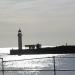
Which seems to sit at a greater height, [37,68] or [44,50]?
[44,50]

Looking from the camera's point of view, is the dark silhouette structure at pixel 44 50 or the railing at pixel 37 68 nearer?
the railing at pixel 37 68

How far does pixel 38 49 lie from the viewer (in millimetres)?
173750

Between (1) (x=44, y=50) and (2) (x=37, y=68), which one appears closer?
(2) (x=37, y=68)

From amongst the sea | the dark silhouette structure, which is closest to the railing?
the sea

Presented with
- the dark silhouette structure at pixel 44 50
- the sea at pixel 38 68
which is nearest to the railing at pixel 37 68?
the sea at pixel 38 68

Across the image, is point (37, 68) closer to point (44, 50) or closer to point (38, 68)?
point (38, 68)

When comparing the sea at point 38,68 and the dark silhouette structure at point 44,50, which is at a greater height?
the dark silhouette structure at point 44,50

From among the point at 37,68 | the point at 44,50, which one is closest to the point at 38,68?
the point at 37,68

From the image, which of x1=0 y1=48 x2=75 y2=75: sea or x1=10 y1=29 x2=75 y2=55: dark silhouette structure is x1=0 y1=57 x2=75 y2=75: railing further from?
x1=10 y1=29 x2=75 y2=55: dark silhouette structure

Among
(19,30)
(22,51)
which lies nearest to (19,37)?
(19,30)

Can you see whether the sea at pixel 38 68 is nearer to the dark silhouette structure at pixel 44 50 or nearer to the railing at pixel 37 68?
the railing at pixel 37 68

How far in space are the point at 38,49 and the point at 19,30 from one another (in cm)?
2744

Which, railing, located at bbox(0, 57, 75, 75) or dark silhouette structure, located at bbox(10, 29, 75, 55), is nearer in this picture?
railing, located at bbox(0, 57, 75, 75)

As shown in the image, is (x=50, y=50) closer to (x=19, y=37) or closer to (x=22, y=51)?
(x=22, y=51)
